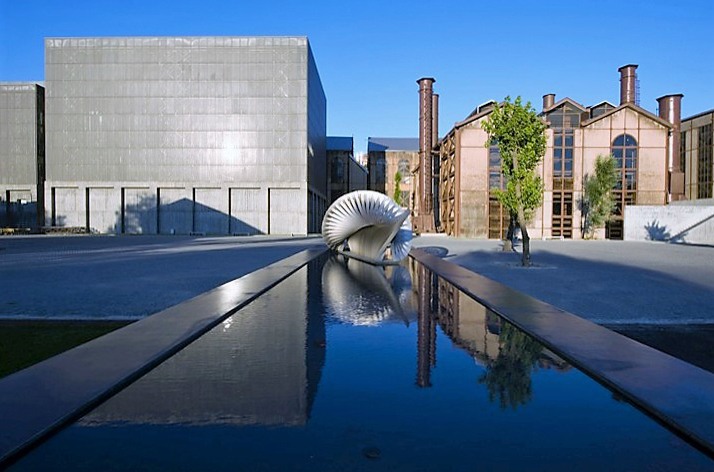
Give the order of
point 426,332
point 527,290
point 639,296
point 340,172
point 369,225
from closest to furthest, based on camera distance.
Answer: point 426,332
point 639,296
point 527,290
point 369,225
point 340,172

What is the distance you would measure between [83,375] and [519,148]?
1668cm

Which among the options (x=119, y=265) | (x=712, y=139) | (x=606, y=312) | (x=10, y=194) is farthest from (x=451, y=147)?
(x=10, y=194)

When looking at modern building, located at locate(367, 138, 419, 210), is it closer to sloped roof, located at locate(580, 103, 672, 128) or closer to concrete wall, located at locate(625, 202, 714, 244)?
sloped roof, located at locate(580, 103, 672, 128)

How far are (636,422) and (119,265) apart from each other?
16.3 metres

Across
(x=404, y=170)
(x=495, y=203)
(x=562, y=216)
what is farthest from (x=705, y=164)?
(x=404, y=170)

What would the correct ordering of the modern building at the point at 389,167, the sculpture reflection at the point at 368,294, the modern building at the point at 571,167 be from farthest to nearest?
the modern building at the point at 389,167
the modern building at the point at 571,167
the sculpture reflection at the point at 368,294

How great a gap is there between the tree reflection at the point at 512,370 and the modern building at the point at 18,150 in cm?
6396

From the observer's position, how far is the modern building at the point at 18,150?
56281mm

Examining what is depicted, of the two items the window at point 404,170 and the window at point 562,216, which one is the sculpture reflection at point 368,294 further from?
the window at point 404,170

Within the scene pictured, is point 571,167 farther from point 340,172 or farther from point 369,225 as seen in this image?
point 340,172

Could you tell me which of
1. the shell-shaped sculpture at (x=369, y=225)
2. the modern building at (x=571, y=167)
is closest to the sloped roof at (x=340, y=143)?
the modern building at (x=571, y=167)

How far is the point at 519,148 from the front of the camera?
58.5ft

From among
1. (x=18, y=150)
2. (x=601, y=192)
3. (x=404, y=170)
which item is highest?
(x=404, y=170)

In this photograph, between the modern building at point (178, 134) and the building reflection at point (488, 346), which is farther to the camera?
the modern building at point (178, 134)
